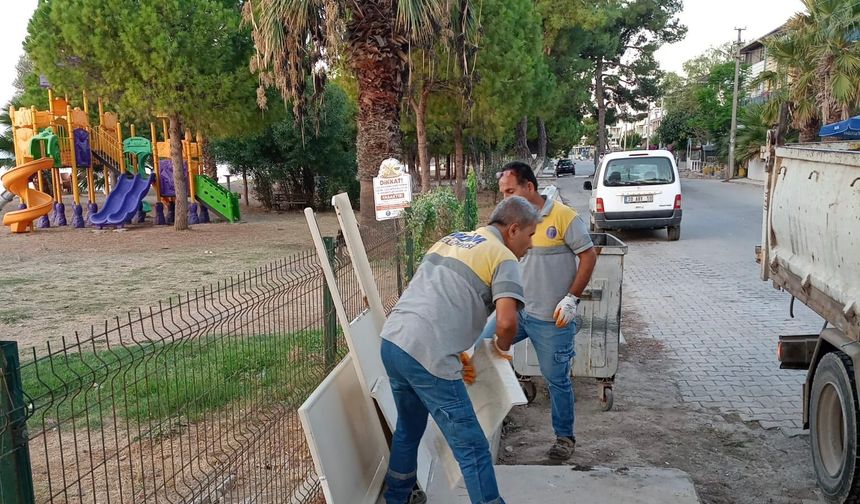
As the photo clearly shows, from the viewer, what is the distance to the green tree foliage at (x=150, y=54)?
16219 mm

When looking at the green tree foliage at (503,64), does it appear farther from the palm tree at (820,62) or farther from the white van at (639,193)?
the palm tree at (820,62)

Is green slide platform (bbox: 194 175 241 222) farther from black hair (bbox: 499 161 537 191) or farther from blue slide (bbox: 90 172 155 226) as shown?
black hair (bbox: 499 161 537 191)

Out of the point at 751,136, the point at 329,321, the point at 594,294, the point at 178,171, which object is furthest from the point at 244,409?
the point at 751,136

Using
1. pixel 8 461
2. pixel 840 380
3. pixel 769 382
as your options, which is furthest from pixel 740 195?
pixel 8 461

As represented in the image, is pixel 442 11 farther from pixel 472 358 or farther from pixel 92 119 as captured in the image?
pixel 92 119

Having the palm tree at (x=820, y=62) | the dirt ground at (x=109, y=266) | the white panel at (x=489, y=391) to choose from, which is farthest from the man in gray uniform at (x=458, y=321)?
the palm tree at (x=820, y=62)

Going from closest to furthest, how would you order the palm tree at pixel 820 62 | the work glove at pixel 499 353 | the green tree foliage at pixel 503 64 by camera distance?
the work glove at pixel 499 353 → the green tree foliage at pixel 503 64 → the palm tree at pixel 820 62

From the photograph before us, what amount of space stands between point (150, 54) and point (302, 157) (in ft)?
34.6

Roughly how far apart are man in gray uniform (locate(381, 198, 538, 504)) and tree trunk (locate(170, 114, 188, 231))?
1603cm

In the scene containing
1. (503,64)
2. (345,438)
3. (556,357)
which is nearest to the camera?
(345,438)

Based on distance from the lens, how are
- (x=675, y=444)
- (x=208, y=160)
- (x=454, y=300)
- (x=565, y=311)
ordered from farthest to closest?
(x=208, y=160)
(x=675, y=444)
(x=565, y=311)
(x=454, y=300)

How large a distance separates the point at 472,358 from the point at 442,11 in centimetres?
913

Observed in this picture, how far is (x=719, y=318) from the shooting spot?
8.41 m

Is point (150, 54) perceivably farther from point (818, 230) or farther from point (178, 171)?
point (818, 230)
